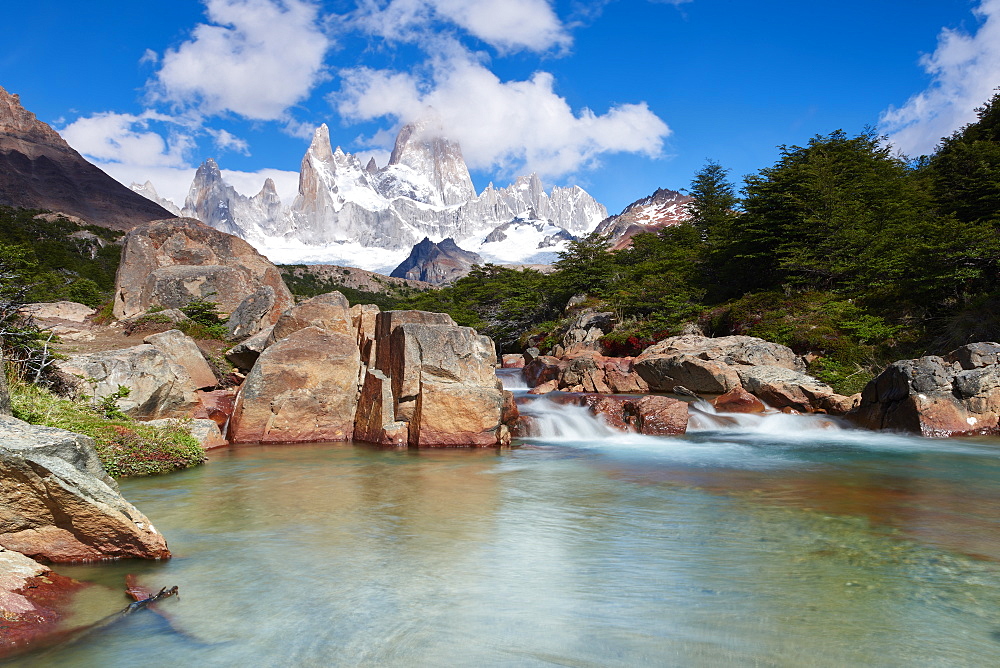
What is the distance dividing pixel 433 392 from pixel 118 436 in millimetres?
5084

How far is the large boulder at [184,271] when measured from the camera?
67.3 feet

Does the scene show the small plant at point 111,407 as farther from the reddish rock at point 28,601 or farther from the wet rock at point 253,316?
the wet rock at point 253,316

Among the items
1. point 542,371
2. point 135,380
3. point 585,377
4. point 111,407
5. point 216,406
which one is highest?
point 542,371

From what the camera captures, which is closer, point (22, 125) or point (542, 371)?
point (542, 371)

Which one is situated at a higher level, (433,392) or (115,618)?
(433,392)

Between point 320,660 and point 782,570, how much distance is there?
3855mm

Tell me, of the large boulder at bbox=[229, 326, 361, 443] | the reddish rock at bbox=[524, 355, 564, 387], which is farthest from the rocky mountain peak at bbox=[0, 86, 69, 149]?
the large boulder at bbox=[229, 326, 361, 443]

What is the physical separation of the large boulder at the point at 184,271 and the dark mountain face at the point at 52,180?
3692 inches

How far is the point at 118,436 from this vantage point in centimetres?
862

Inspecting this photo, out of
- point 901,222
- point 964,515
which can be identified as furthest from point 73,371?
point 901,222

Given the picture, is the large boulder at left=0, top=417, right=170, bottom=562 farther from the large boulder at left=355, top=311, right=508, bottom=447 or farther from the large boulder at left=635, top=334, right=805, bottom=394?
the large boulder at left=635, top=334, right=805, bottom=394

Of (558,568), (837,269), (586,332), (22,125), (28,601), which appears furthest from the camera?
(22,125)

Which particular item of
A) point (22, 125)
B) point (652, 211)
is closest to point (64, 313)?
point (22, 125)

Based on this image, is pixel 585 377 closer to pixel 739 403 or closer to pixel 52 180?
pixel 739 403
